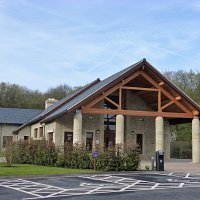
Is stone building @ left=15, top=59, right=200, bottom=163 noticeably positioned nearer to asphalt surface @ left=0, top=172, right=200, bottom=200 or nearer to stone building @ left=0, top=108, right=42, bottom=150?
stone building @ left=0, top=108, right=42, bottom=150

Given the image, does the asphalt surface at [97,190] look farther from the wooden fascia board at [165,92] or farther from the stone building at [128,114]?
the wooden fascia board at [165,92]

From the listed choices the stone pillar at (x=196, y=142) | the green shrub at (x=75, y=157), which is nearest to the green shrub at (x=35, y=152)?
the green shrub at (x=75, y=157)

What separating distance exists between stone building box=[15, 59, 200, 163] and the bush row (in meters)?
3.56

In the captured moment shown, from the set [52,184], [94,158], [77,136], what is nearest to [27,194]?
[52,184]

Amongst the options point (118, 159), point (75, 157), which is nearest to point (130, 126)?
point (75, 157)

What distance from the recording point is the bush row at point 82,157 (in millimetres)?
21062

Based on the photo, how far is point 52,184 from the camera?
1464 centimetres

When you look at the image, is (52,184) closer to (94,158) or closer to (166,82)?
(94,158)

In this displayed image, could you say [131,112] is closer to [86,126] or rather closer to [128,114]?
[128,114]

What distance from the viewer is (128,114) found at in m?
29.5

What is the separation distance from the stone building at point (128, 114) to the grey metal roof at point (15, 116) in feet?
35.6

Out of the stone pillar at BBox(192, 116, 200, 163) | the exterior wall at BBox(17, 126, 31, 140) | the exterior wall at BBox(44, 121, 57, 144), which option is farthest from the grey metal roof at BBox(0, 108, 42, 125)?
the stone pillar at BBox(192, 116, 200, 163)

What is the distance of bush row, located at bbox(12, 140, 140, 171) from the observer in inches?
829

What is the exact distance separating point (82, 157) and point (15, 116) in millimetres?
28715
